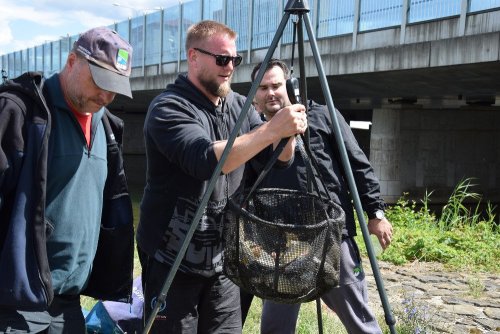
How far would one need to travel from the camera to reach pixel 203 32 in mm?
2783

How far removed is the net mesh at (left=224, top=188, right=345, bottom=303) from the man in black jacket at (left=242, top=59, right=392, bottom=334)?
0.88 metres

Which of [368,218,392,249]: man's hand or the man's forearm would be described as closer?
the man's forearm


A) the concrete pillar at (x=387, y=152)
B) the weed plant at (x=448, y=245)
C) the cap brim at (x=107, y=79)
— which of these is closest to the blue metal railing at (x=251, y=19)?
the cap brim at (x=107, y=79)

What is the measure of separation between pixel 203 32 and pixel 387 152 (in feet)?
51.6

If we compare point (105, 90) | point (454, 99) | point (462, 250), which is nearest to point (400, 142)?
point (454, 99)

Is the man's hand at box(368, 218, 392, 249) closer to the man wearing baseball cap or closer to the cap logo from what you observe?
the man wearing baseball cap

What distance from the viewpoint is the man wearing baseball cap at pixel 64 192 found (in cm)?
218

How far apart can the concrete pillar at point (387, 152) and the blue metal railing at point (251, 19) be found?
4.24 m

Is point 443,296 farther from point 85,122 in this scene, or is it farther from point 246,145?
point 85,122

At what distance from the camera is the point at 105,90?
7.61 feet

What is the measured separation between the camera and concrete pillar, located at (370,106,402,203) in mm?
17781

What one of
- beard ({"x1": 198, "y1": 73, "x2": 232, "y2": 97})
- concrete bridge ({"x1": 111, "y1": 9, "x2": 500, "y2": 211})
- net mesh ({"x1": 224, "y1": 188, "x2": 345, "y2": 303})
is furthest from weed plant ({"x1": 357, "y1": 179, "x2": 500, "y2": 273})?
net mesh ({"x1": 224, "y1": 188, "x2": 345, "y2": 303})

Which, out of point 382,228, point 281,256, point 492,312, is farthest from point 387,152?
point 281,256

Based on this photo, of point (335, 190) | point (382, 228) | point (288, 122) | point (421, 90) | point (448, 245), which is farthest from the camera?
point (421, 90)
